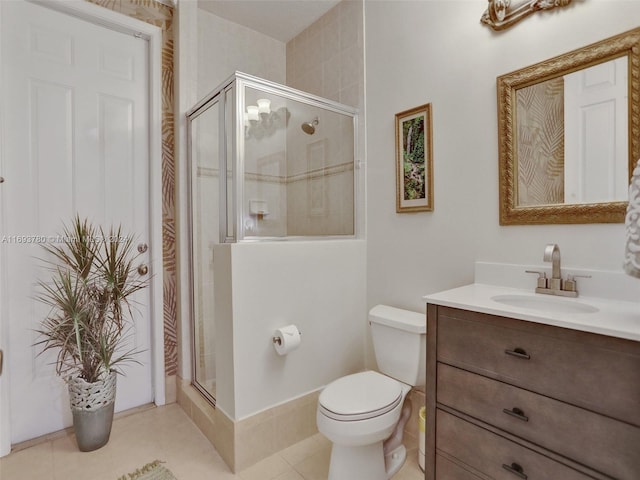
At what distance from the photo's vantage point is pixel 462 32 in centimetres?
170

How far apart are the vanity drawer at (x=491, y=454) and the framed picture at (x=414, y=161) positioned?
104cm

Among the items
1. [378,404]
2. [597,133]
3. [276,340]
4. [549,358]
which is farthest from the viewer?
[276,340]

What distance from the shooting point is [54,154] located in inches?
77.1

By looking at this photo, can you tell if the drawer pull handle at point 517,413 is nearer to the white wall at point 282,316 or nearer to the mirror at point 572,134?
the mirror at point 572,134

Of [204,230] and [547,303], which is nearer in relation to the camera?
[547,303]

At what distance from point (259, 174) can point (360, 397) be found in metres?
1.24

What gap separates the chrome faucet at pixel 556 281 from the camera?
1.31 m

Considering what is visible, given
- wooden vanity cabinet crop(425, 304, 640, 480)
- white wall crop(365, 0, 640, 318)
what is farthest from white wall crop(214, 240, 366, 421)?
wooden vanity cabinet crop(425, 304, 640, 480)

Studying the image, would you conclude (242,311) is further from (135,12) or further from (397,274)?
(135,12)

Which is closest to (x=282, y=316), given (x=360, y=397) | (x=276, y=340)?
(x=276, y=340)

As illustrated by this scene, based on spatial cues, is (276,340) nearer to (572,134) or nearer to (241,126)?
(241,126)

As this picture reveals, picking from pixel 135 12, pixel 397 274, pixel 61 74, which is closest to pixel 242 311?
pixel 397 274

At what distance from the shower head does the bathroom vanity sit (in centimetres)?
129

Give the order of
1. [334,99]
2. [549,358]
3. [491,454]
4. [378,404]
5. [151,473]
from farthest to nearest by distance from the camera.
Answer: [334,99], [151,473], [378,404], [491,454], [549,358]
